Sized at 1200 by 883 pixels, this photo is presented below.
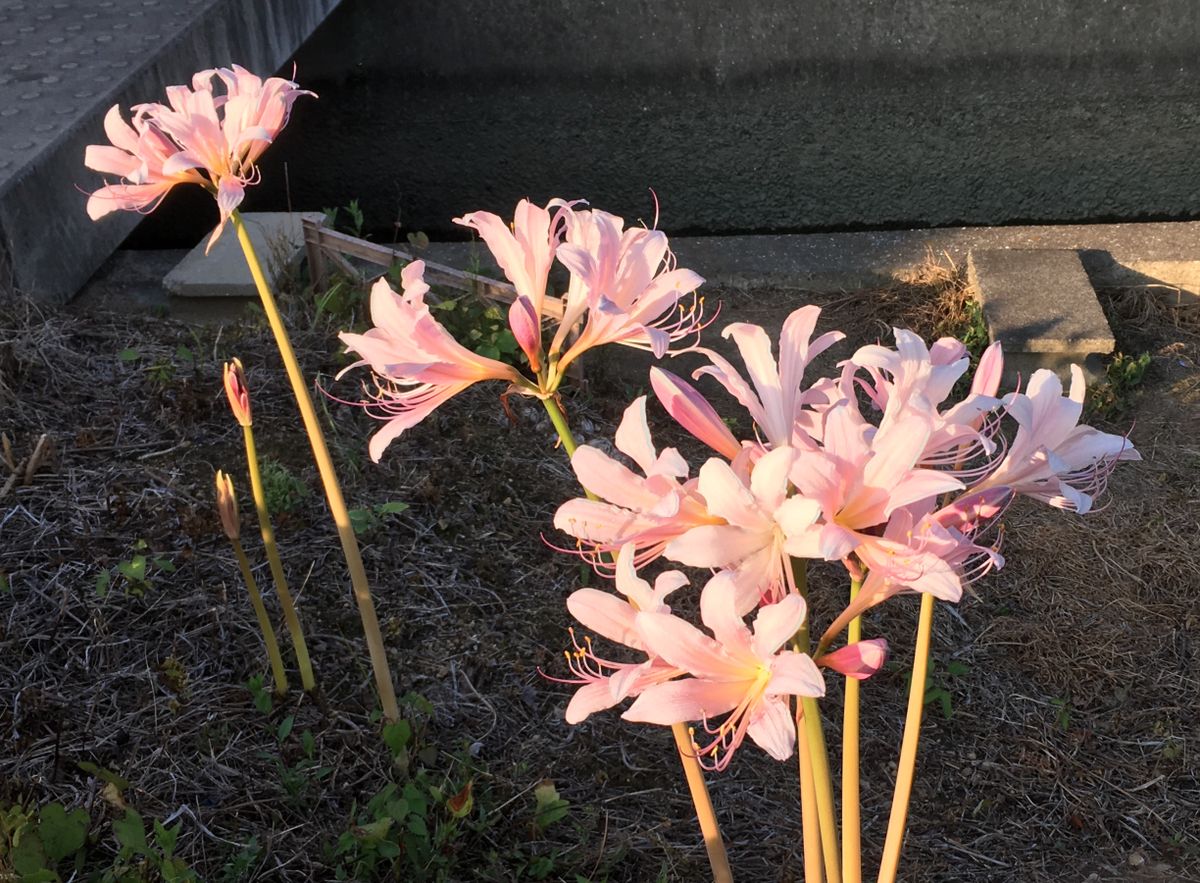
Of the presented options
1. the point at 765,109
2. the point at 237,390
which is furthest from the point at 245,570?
the point at 765,109

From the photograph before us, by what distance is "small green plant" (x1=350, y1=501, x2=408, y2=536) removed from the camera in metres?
2.80

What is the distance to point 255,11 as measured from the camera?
4.52m

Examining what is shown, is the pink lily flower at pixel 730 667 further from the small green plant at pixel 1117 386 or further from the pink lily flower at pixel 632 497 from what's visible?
the small green plant at pixel 1117 386

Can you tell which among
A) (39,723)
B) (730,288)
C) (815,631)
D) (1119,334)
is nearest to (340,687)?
(39,723)

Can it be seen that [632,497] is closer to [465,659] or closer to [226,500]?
[226,500]

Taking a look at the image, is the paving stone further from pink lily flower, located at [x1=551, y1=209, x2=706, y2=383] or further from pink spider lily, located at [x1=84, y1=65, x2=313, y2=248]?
pink lily flower, located at [x1=551, y1=209, x2=706, y2=383]

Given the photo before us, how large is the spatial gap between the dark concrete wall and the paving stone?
149cm

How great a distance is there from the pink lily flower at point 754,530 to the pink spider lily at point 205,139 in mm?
1002

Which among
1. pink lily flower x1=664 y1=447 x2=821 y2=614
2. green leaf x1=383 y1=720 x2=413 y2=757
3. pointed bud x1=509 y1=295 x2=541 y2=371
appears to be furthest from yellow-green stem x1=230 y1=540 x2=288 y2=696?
pink lily flower x1=664 y1=447 x2=821 y2=614

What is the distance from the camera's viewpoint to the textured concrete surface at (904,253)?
438 cm

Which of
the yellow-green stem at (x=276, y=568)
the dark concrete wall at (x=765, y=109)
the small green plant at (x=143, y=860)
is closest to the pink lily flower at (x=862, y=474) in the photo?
the yellow-green stem at (x=276, y=568)

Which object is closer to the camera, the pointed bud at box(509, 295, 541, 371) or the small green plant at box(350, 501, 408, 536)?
the pointed bud at box(509, 295, 541, 371)

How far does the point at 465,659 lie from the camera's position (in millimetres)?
2662

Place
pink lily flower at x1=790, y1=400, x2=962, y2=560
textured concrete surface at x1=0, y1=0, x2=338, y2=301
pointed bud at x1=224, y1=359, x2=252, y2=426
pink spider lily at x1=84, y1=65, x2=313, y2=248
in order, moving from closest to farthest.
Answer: pink lily flower at x1=790, y1=400, x2=962, y2=560 → pink spider lily at x1=84, y1=65, x2=313, y2=248 → pointed bud at x1=224, y1=359, x2=252, y2=426 → textured concrete surface at x1=0, y1=0, x2=338, y2=301
